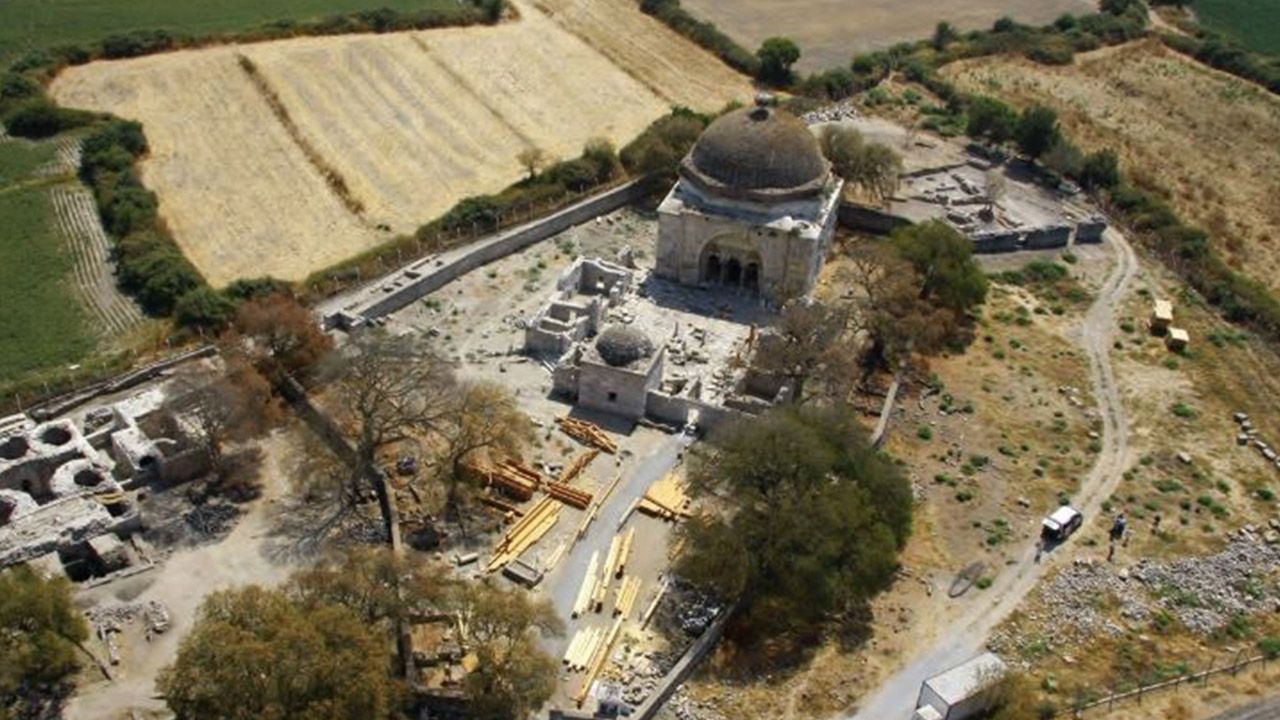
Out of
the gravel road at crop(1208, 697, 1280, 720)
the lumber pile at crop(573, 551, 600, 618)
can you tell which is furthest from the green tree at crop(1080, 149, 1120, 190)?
the lumber pile at crop(573, 551, 600, 618)

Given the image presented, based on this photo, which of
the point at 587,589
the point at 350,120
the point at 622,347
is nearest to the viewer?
the point at 587,589

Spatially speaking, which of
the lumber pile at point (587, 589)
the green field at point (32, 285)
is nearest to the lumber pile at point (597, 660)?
the lumber pile at point (587, 589)

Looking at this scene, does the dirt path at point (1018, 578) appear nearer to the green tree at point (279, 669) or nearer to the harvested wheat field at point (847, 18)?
the green tree at point (279, 669)

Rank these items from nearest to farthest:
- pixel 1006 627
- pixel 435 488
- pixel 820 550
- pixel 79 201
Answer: pixel 820 550
pixel 1006 627
pixel 435 488
pixel 79 201

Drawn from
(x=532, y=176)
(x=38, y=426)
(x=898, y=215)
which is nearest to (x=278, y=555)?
(x=38, y=426)

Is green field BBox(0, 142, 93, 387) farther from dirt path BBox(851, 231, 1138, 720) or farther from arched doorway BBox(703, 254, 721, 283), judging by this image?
dirt path BBox(851, 231, 1138, 720)

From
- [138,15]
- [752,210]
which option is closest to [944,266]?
[752,210]

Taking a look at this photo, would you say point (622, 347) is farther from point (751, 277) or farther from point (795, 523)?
point (795, 523)

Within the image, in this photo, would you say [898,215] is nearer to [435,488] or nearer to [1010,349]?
[1010,349]
